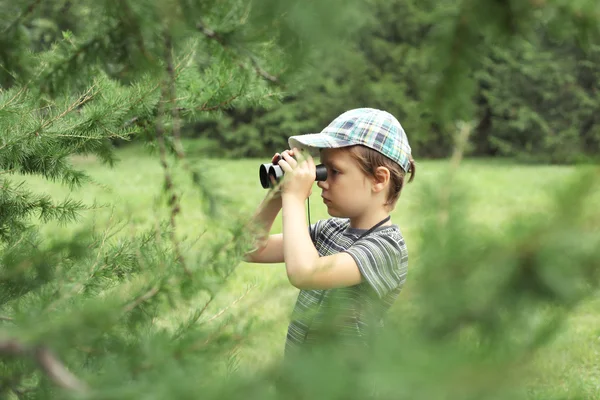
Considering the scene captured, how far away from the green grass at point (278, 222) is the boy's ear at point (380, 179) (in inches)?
5.7

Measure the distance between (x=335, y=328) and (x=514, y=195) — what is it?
7952mm

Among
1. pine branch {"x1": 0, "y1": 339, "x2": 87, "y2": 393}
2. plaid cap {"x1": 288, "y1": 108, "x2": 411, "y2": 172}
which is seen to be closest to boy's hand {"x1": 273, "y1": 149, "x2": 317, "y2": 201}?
plaid cap {"x1": 288, "y1": 108, "x2": 411, "y2": 172}

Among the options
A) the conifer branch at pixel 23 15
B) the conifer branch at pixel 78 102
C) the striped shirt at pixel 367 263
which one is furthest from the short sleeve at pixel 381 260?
the conifer branch at pixel 23 15

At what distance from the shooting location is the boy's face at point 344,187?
1763 millimetres

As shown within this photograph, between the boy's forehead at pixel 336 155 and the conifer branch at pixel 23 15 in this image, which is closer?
the conifer branch at pixel 23 15

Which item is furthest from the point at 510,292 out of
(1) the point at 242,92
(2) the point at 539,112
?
(2) the point at 539,112

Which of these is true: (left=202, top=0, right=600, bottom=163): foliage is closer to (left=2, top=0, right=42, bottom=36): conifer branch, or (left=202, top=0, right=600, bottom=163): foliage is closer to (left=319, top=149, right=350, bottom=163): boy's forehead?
(left=319, top=149, right=350, bottom=163): boy's forehead

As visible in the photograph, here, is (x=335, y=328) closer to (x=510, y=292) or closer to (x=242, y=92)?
(x=510, y=292)

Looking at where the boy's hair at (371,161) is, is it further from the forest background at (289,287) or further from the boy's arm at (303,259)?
the forest background at (289,287)

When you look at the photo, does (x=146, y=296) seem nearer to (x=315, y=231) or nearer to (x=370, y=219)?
(x=370, y=219)

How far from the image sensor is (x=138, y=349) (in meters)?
A: 0.72

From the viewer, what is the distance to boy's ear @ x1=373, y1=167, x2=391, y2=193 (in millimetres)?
1767

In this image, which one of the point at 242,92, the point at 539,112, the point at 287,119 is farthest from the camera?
the point at 539,112

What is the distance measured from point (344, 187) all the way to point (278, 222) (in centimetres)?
438
